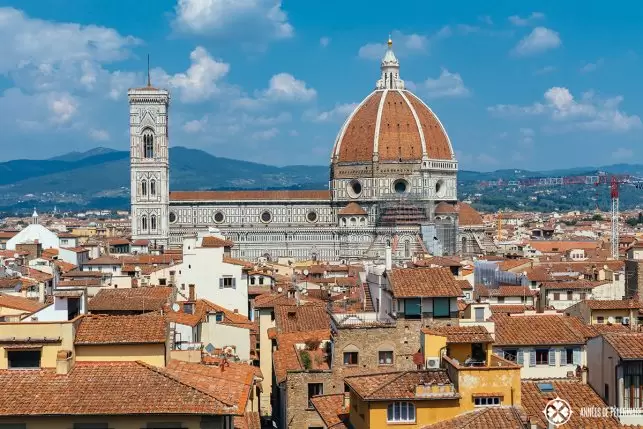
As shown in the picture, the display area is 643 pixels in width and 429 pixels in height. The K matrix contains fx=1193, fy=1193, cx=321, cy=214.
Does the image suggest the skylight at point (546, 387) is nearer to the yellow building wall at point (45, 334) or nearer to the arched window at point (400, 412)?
the arched window at point (400, 412)

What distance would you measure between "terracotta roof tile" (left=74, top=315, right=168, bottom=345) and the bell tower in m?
119

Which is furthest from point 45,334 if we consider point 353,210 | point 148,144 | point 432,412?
point 148,144

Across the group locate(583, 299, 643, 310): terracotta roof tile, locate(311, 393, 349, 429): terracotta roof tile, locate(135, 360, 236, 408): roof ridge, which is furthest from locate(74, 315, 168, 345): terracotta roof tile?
locate(583, 299, 643, 310): terracotta roof tile

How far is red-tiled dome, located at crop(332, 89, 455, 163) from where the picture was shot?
491ft

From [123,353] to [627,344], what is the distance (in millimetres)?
7921

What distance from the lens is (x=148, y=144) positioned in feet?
463

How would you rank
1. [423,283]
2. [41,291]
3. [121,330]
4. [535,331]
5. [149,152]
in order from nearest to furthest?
[121,330] < [423,283] < [535,331] < [41,291] < [149,152]

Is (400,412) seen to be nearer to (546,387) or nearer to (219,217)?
(546,387)

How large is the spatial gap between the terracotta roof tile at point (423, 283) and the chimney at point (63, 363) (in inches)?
300

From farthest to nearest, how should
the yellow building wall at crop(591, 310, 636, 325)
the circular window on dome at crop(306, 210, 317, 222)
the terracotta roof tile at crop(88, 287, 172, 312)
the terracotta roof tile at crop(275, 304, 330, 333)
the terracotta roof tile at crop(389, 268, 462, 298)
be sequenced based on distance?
1. the circular window on dome at crop(306, 210, 317, 222)
2. the yellow building wall at crop(591, 310, 636, 325)
3. the terracotta roof tile at crop(275, 304, 330, 333)
4. the terracotta roof tile at crop(88, 287, 172, 312)
5. the terracotta roof tile at crop(389, 268, 462, 298)

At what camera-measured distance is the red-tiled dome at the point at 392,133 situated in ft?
491

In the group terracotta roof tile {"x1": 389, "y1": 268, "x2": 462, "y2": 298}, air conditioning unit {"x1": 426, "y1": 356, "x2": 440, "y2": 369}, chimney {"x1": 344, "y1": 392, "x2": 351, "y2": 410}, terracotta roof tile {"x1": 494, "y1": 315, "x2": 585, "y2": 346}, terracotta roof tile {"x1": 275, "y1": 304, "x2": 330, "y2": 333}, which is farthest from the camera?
terracotta roof tile {"x1": 275, "y1": 304, "x2": 330, "y2": 333}

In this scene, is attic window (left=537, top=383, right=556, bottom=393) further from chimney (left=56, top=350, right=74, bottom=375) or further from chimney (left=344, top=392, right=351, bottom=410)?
chimney (left=56, top=350, right=74, bottom=375)

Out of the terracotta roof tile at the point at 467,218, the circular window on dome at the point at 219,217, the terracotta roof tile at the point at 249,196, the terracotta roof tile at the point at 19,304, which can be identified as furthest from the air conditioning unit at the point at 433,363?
the terracotta roof tile at the point at 249,196
